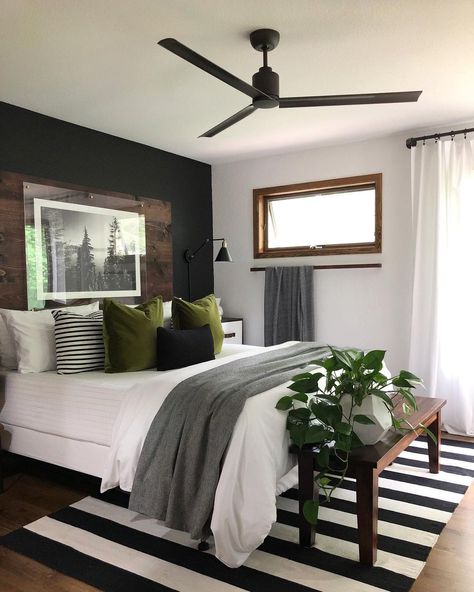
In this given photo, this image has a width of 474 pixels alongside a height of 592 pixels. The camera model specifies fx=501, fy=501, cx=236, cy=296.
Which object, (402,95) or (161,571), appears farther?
(402,95)

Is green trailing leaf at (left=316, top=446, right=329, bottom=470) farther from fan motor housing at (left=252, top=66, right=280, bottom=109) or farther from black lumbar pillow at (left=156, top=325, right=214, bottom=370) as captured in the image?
fan motor housing at (left=252, top=66, right=280, bottom=109)

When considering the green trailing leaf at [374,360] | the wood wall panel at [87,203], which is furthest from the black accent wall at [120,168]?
the green trailing leaf at [374,360]

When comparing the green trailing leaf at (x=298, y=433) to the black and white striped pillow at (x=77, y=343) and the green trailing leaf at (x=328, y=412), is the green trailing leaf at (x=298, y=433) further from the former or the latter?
the black and white striped pillow at (x=77, y=343)

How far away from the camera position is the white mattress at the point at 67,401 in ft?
8.63

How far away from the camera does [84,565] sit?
84.4 inches

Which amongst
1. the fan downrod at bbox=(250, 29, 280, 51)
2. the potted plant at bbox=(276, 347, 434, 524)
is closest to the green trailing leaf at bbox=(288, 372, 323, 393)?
the potted plant at bbox=(276, 347, 434, 524)

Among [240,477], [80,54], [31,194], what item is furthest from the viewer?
[31,194]

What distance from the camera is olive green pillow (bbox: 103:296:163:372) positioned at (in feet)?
9.80

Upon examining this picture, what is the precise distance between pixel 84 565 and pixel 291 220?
3572 mm

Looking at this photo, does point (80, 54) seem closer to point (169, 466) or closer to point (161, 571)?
point (169, 466)

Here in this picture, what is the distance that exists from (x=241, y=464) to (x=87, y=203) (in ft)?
8.52

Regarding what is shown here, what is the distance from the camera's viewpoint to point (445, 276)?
3916 mm

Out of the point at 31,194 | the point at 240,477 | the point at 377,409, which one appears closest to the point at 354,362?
the point at 377,409

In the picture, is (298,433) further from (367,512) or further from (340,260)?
(340,260)
